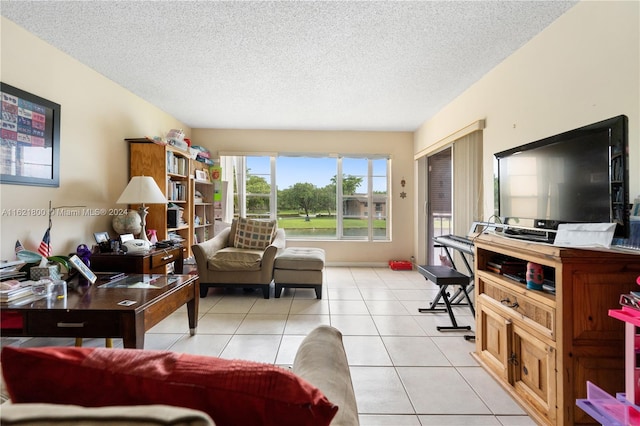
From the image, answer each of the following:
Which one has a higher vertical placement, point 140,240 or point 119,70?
point 119,70

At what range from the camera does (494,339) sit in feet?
6.56

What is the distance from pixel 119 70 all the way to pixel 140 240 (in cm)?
169

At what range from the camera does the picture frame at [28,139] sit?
84.0 inches

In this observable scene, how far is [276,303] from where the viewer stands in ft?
11.1

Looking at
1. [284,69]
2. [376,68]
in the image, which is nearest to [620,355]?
[376,68]

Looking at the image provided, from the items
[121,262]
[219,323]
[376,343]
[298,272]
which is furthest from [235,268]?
[376,343]

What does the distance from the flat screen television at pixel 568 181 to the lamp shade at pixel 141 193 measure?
3.18 m

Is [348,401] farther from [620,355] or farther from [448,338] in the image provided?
[448,338]

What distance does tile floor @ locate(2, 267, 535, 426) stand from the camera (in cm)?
167

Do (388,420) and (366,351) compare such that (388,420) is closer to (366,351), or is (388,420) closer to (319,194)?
(366,351)

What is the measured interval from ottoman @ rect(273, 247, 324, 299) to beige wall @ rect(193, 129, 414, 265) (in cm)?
175

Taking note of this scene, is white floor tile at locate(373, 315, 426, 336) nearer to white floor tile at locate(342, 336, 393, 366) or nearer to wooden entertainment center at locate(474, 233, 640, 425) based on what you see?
white floor tile at locate(342, 336, 393, 366)

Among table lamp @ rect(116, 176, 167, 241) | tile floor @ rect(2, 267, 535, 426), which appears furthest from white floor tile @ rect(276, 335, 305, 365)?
table lamp @ rect(116, 176, 167, 241)

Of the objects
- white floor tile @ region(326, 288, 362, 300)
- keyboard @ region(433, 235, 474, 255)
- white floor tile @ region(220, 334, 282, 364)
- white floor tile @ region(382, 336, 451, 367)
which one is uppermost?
keyboard @ region(433, 235, 474, 255)
